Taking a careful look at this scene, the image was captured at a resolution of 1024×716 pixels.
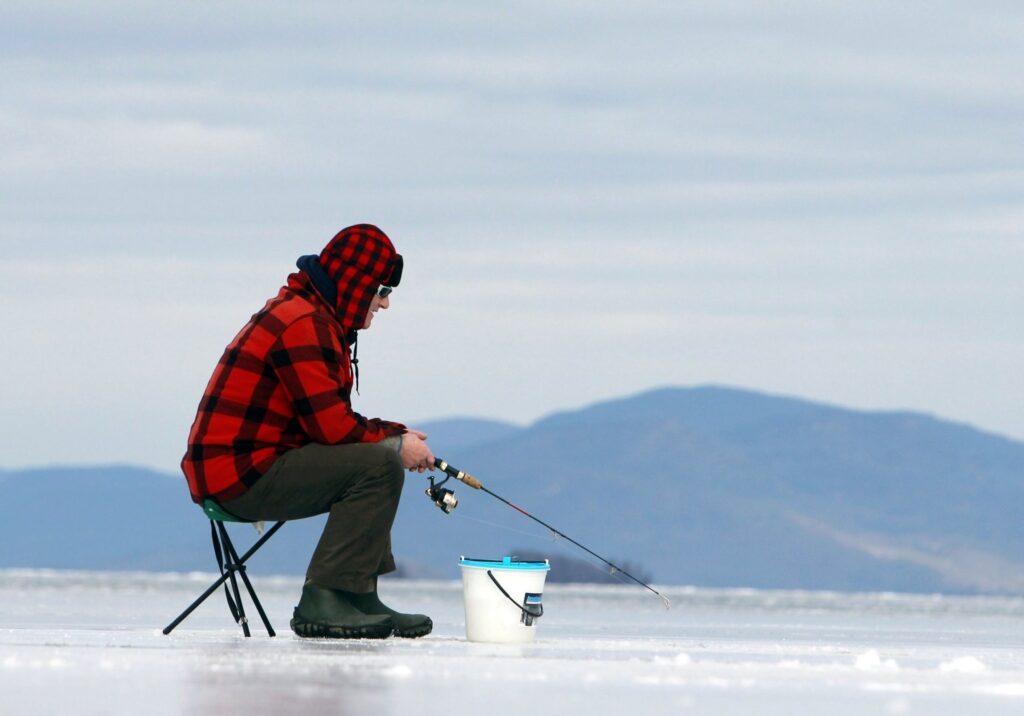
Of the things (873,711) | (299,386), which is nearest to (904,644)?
(299,386)

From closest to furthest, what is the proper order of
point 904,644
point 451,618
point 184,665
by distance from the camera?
1. point 184,665
2. point 904,644
3. point 451,618

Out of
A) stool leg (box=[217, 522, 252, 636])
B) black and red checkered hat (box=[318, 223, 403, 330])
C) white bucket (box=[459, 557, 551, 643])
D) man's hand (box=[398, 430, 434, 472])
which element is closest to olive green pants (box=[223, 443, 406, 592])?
man's hand (box=[398, 430, 434, 472])

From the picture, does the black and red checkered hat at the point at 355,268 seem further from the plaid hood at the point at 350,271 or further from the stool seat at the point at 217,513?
the stool seat at the point at 217,513

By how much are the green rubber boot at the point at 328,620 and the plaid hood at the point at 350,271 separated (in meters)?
1.08

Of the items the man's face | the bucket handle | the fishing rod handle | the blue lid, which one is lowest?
the bucket handle

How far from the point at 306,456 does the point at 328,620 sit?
0.65 m

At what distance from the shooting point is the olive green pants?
8.20 metres

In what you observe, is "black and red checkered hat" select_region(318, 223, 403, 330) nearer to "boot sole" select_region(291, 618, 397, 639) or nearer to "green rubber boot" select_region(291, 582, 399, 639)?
"green rubber boot" select_region(291, 582, 399, 639)

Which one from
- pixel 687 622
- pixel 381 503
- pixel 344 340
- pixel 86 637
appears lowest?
pixel 687 622

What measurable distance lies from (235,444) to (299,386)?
365 mm

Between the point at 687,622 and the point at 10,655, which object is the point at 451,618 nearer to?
the point at 687,622

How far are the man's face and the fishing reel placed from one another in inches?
27.4

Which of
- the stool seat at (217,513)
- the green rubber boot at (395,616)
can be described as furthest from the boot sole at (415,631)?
the stool seat at (217,513)

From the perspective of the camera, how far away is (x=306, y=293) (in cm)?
852
